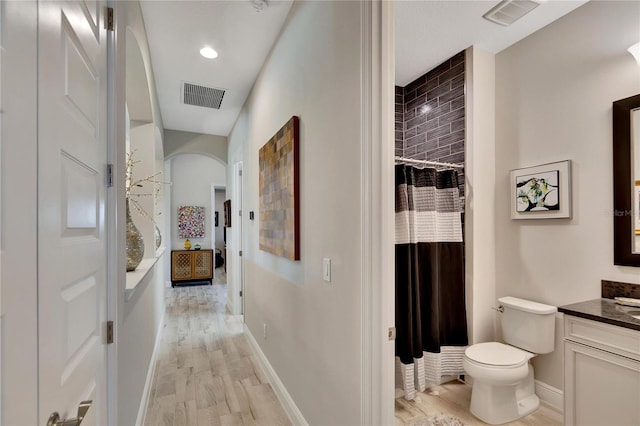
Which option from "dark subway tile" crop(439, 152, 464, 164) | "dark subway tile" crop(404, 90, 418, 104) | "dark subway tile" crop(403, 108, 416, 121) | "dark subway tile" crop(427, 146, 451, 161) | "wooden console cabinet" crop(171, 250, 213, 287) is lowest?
"wooden console cabinet" crop(171, 250, 213, 287)

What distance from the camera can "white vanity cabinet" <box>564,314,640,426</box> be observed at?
4.87 ft

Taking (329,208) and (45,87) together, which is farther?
(329,208)

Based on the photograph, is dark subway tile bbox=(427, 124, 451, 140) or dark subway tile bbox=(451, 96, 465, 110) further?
dark subway tile bbox=(427, 124, 451, 140)

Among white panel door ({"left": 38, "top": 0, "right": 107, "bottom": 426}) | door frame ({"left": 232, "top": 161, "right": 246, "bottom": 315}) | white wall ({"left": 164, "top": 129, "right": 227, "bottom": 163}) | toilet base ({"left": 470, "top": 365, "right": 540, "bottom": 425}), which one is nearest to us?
white panel door ({"left": 38, "top": 0, "right": 107, "bottom": 426})

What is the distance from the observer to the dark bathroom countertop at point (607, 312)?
1508 millimetres

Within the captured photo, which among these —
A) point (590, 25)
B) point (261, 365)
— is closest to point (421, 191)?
point (590, 25)

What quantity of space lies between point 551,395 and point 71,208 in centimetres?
304

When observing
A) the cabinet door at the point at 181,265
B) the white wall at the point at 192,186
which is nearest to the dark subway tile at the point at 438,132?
the white wall at the point at 192,186

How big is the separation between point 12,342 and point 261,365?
2.67 metres

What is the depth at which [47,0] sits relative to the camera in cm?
71

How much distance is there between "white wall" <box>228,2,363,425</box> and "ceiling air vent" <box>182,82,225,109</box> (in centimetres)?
112

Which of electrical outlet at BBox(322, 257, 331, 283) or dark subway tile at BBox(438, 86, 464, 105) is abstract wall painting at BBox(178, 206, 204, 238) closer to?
dark subway tile at BBox(438, 86, 464, 105)

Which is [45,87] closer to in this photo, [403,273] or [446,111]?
[403,273]

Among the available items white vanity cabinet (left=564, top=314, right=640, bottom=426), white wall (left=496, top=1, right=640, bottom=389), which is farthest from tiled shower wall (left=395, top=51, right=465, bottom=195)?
white vanity cabinet (left=564, top=314, right=640, bottom=426)
